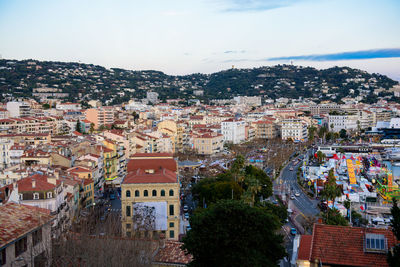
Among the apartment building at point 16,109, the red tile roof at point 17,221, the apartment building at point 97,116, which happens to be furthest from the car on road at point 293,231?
the apartment building at point 16,109

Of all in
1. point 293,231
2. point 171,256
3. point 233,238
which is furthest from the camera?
point 293,231

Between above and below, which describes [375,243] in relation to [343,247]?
above

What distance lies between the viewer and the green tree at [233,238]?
16234 millimetres

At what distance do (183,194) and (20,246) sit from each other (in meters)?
32.1

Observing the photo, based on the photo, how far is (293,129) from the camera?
355 feet

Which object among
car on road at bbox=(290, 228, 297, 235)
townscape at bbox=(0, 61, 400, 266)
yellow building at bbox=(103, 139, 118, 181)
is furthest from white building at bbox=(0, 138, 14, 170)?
car on road at bbox=(290, 228, 297, 235)

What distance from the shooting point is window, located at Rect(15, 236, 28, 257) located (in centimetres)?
1359

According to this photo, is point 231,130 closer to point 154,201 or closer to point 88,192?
point 88,192

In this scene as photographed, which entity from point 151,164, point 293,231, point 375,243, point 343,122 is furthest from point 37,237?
point 343,122

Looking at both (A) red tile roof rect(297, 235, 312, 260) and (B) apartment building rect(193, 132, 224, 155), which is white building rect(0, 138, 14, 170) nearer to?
(B) apartment building rect(193, 132, 224, 155)

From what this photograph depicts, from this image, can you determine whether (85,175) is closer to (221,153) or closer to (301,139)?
(221,153)

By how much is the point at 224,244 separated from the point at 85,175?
2690 centimetres

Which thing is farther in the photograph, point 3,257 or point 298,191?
point 298,191

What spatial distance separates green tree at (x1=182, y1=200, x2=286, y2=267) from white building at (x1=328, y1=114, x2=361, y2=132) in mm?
111365
